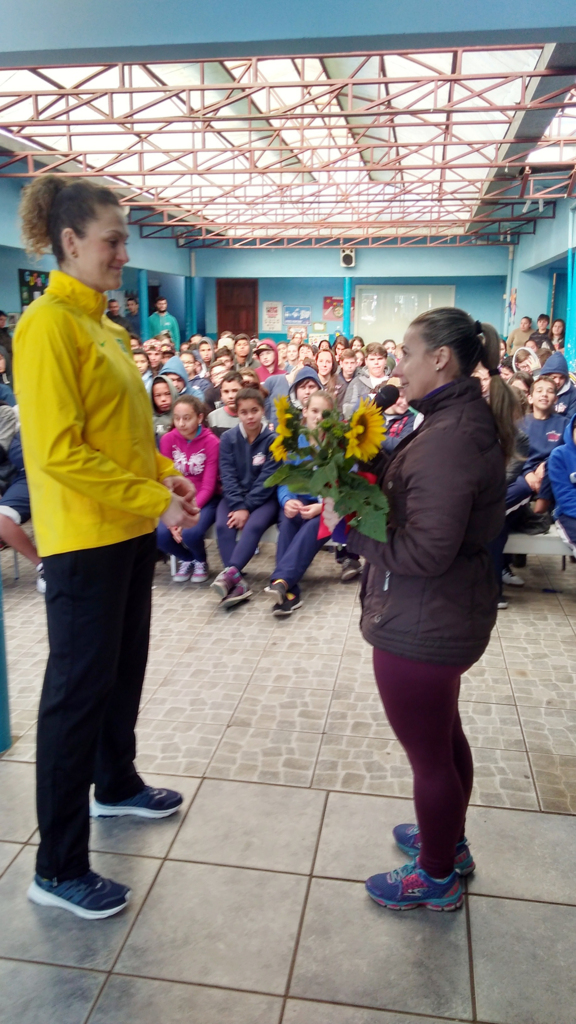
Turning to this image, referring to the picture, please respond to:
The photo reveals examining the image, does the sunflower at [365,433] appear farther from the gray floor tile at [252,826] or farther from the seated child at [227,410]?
the seated child at [227,410]

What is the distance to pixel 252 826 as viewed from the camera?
2135 mm

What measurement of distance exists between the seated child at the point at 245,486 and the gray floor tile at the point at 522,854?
227 centimetres

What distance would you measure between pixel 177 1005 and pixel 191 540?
9.67ft

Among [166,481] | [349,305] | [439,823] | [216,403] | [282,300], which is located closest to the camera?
[439,823]

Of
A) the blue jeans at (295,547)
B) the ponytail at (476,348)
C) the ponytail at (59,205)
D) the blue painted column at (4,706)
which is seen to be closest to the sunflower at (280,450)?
the ponytail at (476,348)

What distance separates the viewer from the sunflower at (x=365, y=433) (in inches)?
62.9

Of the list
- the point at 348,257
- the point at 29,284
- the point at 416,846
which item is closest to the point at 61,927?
the point at 416,846

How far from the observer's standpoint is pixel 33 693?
299 cm

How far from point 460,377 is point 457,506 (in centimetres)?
30

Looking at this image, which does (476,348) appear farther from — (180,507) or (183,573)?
(183,573)

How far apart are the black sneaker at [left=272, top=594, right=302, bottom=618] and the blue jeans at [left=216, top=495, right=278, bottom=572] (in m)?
0.40

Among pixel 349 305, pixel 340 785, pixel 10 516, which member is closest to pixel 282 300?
pixel 349 305

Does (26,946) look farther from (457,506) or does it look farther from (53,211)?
(53,211)

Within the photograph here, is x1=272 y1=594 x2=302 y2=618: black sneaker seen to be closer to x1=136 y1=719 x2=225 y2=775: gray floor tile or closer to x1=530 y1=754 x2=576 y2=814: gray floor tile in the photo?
x1=136 y1=719 x2=225 y2=775: gray floor tile
